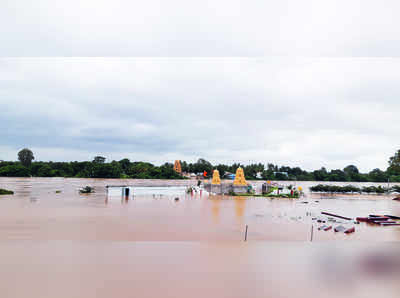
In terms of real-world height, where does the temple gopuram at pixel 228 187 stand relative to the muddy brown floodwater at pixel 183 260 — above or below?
above

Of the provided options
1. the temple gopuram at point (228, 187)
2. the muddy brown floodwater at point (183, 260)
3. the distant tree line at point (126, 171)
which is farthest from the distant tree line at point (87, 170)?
the muddy brown floodwater at point (183, 260)

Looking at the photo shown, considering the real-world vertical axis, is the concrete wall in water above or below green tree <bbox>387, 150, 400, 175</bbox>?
below

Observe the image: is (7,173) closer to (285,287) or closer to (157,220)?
(157,220)

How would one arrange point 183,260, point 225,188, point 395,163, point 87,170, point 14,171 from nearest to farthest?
point 183,260, point 225,188, point 395,163, point 14,171, point 87,170

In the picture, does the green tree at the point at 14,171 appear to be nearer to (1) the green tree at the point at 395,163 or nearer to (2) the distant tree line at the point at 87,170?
(2) the distant tree line at the point at 87,170

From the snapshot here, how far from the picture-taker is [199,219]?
29.0 feet

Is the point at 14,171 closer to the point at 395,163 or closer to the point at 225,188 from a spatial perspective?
the point at 225,188

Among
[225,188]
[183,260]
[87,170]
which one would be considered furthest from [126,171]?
[183,260]

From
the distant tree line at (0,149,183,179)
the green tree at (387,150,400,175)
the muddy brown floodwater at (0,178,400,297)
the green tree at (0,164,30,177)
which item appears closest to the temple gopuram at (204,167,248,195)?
the muddy brown floodwater at (0,178,400,297)

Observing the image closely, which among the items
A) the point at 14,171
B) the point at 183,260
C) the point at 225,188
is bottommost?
the point at 183,260

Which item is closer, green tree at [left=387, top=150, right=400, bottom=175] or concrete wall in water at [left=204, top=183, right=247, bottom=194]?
concrete wall in water at [left=204, top=183, right=247, bottom=194]

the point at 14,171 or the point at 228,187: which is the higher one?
the point at 14,171

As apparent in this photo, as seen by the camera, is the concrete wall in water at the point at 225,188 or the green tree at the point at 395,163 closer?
the concrete wall in water at the point at 225,188

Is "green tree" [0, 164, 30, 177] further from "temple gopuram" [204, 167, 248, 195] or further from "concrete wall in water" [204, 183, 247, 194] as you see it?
"concrete wall in water" [204, 183, 247, 194]
